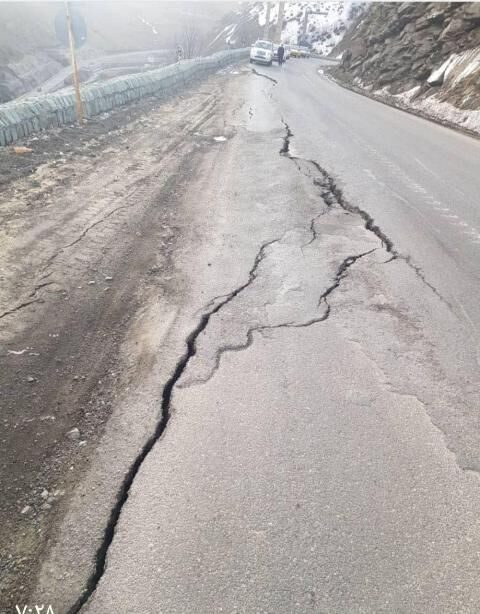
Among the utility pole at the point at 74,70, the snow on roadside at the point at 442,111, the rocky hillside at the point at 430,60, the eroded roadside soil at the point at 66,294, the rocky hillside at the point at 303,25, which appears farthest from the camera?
the rocky hillside at the point at 303,25

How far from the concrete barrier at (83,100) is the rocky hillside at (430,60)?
879cm

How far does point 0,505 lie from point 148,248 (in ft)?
10.2

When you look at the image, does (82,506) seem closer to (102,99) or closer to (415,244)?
(415,244)

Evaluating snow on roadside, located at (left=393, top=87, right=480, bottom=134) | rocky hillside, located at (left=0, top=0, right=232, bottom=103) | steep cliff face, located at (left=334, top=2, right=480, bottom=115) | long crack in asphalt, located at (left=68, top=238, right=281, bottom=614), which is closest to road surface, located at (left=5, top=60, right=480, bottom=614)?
long crack in asphalt, located at (left=68, top=238, right=281, bottom=614)

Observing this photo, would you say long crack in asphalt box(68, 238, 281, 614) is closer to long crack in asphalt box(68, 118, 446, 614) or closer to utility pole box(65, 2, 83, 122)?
long crack in asphalt box(68, 118, 446, 614)

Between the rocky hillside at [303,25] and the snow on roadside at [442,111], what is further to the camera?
the rocky hillside at [303,25]

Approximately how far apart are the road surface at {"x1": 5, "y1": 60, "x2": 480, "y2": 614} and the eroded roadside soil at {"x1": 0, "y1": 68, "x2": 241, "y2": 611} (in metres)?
0.06

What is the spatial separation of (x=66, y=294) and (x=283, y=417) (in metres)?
2.32

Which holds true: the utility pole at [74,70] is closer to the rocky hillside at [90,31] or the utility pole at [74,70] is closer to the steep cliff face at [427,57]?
the rocky hillside at [90,31]

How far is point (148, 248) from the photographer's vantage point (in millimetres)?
4863

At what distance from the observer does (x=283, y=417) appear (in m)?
2.80

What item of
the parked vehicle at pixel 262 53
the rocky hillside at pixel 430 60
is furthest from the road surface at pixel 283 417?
the parked vehicle at pixel 262 53

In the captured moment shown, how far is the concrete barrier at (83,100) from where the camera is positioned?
7.88 m

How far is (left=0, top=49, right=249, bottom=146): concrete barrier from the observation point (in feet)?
25.9
